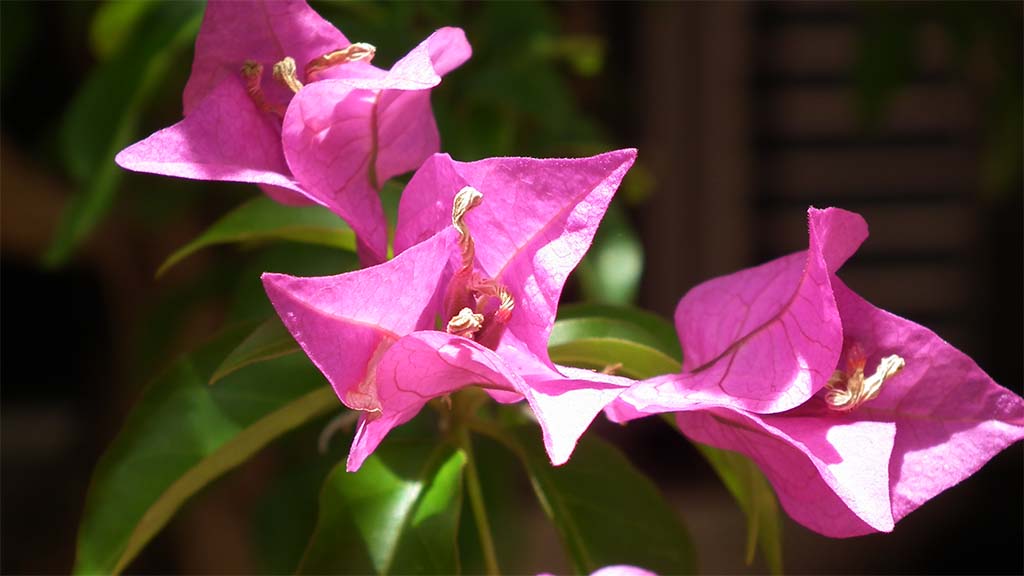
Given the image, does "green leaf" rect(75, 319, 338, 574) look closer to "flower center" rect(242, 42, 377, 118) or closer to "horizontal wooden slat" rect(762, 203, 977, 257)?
"flower center" rect(242, 42, 377, 118)

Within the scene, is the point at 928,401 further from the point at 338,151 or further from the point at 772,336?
the point at 338,151

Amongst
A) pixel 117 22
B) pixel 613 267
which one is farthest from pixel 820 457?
pixel 117 22

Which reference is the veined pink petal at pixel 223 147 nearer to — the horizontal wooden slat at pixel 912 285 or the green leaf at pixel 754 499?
the green leaf at pixel 754 499

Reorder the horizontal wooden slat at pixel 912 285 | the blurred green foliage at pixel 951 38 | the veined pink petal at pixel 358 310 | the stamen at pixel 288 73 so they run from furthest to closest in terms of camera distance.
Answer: the horizontal wooden slat at pixel 912 285 → the blurred green foliage at pixel 951 38 → the stamen at pixel 288 73 → the veined pink petal at pixel 358 310

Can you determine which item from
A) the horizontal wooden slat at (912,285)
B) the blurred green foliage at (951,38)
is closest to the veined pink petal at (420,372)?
the blurred green foliage at (951,38)

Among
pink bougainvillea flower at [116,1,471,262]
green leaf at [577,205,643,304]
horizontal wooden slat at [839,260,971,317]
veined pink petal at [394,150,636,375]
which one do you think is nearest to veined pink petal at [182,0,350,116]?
pink bougainvillea flower at [116,1,471,262]

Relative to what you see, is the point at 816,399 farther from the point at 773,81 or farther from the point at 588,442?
the point at 773,81
